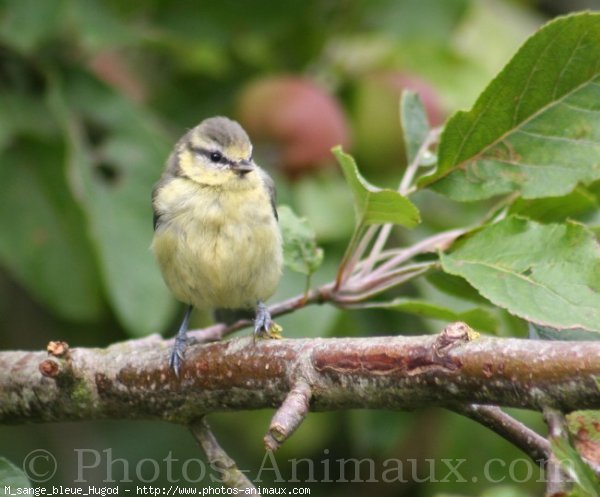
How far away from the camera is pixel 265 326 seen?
2.81m

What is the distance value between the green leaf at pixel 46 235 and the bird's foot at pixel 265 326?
1.18m

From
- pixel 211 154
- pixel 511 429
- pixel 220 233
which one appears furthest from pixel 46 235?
pixel 511 429

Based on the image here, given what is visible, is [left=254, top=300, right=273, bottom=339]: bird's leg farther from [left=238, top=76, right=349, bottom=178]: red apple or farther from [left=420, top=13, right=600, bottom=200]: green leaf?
[left=238, top=76, right=349, bottom=178]: red apple

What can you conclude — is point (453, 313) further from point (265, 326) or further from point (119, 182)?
point (119, 182)

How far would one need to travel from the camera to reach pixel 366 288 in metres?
2.70

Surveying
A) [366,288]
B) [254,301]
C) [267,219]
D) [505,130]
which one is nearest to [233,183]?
[267,219]

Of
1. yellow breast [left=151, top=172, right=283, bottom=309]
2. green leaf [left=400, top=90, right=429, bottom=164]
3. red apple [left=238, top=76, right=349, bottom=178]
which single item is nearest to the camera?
green leaf [left=400, top=90, right=429, bottom=164]

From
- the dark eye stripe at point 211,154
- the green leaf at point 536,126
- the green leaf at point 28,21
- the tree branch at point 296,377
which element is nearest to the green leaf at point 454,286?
the green leaf at point 536,126

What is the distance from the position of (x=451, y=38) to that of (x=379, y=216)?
2407 mm

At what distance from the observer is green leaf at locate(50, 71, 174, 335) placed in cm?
360

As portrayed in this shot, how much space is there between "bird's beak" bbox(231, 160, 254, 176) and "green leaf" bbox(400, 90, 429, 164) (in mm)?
565

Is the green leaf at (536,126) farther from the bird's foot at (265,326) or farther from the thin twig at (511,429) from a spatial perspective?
the thin twig at (511,429)

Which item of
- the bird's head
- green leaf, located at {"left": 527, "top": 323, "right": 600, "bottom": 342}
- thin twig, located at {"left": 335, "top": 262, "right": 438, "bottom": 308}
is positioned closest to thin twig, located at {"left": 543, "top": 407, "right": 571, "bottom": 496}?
green leaf, located at {"left": 527, "top": 323, "right": 600, "bottom": 342}

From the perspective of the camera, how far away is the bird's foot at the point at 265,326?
2553 millimetres
